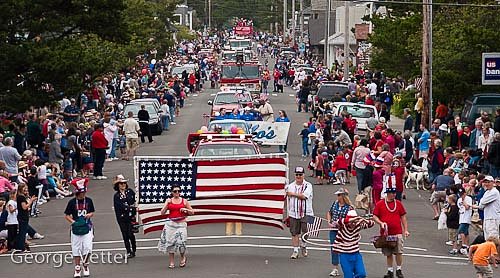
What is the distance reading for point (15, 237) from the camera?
76.1 ft

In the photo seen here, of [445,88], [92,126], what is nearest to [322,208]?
[92,126]

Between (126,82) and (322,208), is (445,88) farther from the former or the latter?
(126,82)

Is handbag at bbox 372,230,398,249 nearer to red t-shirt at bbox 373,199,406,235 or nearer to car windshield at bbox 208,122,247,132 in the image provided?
red t-shirt at bbox 373,199,406,235

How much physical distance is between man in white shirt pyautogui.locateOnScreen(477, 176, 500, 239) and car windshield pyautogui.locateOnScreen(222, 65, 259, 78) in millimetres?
40440

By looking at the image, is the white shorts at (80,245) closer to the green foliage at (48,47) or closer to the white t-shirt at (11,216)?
the white t-shirt at (11,216)

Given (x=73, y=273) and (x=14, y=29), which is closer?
(x=73, y=273)

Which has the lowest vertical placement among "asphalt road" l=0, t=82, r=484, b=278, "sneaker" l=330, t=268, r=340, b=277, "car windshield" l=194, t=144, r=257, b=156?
"asphalt road" l=0, t=82, r=484, b=278

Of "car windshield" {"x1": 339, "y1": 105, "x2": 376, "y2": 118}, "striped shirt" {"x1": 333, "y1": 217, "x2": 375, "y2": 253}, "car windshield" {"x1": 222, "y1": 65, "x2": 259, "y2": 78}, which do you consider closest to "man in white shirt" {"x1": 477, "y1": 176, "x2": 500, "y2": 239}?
"striped shirt" {"x1": 333, "y1": 217, "x2": 375, "y2": 253}

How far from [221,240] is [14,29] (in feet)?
51.2

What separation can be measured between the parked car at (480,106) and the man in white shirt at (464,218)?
14.7m

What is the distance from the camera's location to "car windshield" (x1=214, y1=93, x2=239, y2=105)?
160ft

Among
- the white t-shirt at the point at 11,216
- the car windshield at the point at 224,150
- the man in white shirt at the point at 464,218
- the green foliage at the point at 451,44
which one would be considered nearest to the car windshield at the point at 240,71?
the green foliage at the point at 451,44

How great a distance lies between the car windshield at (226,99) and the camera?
48.9 m

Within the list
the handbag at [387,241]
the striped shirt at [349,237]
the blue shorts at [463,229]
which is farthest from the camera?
the blue shorts at [463,229]
